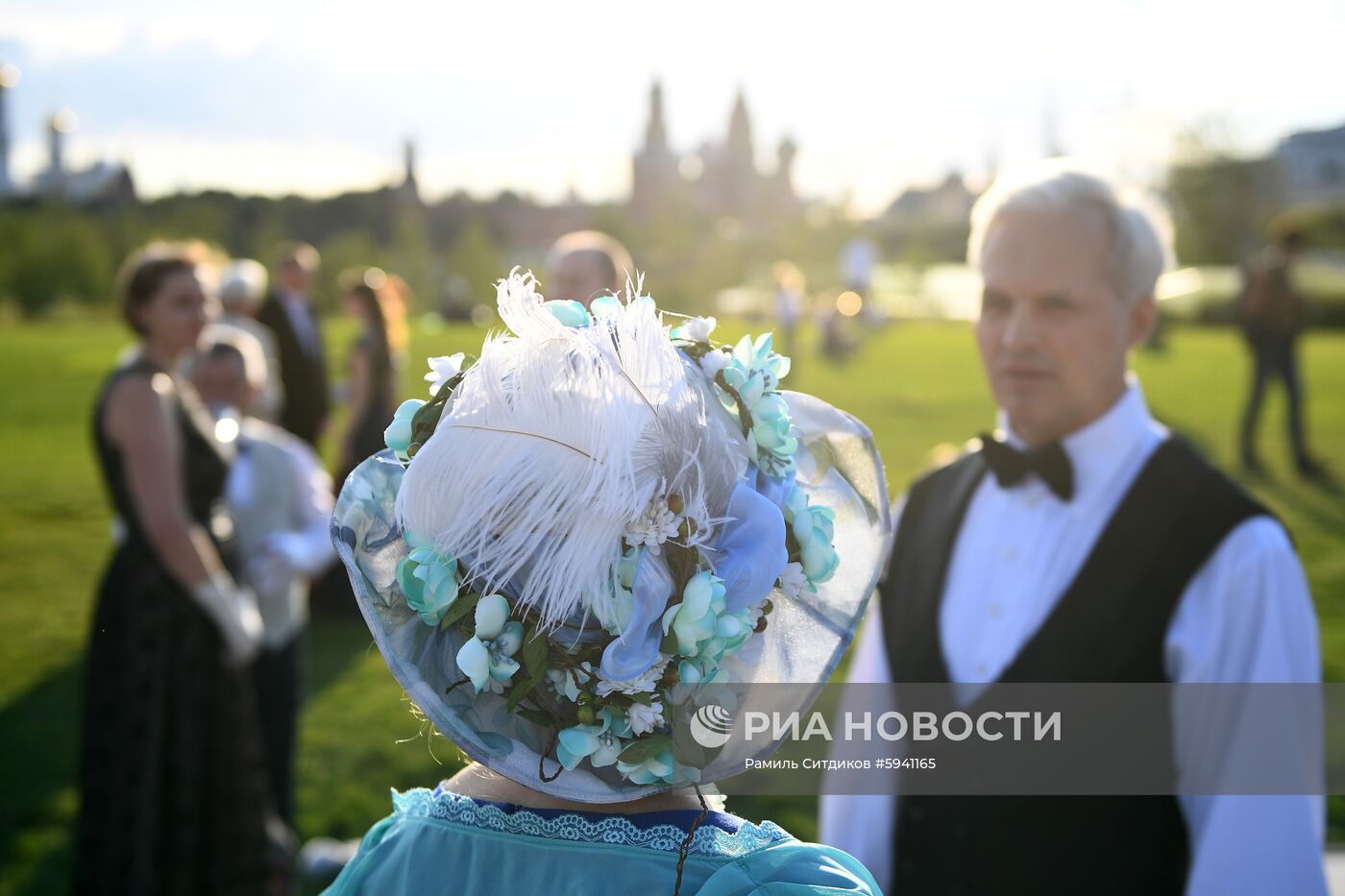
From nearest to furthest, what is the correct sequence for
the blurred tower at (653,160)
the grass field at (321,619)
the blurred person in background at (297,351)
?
the grass field at (321,619)
the blurred person in background at (297,351)
the blurred tower at (653,160)

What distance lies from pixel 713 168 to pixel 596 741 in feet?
318

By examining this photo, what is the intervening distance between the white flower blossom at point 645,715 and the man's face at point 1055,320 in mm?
1335

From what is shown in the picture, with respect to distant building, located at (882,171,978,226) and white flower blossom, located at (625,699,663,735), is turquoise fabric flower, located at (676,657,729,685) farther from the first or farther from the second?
distant building, located at (882,171,978,226)

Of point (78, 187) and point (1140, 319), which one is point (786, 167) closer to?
point (78, 187)

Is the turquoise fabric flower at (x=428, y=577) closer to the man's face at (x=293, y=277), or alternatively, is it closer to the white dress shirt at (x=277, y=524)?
the white dress shirt at (x=277, y=524)

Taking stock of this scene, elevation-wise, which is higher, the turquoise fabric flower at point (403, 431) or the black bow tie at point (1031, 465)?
the turquoise fabric flower at point (403, 431)

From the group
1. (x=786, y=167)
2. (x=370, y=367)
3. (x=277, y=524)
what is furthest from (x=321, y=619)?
(x=786, y=167)

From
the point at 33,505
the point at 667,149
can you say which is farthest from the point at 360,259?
the point at 667,149

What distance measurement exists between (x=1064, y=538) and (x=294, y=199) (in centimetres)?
3730

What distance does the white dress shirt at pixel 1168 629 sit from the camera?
185cm

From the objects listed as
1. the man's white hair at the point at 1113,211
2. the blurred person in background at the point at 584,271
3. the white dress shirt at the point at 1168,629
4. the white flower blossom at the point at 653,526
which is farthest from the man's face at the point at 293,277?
the white flower blossom at the point at 653,526

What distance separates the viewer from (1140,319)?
7.50ft

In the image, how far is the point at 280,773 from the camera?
4.08 m

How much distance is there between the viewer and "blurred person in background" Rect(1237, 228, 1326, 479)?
32.0 feet
